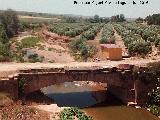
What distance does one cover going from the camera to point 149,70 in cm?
4003

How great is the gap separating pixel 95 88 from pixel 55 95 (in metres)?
6.03

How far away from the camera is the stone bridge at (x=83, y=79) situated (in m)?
35.7

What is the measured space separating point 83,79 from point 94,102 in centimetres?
428

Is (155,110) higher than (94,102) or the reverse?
higher

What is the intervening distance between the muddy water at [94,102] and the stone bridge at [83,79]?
4.78ft

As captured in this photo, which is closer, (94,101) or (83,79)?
(83,79)

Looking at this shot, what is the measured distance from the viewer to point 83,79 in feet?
126

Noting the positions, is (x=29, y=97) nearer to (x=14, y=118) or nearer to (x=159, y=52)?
(x=14, y=118)

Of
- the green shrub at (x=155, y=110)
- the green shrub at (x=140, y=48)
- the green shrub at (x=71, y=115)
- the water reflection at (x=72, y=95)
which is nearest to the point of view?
the green shrub at (x=71, y=115)

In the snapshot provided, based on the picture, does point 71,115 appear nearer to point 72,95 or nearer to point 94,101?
point 94,101

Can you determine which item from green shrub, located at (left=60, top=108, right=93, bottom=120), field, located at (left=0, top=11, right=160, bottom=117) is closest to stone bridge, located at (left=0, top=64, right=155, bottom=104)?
field, located at (left=0, top=11, right=160, bottom=117)

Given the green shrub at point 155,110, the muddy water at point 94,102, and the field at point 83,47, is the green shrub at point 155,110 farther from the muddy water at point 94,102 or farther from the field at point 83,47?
the field at point 83,47

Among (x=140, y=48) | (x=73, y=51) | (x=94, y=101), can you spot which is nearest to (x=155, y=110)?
(x=94, y=101)

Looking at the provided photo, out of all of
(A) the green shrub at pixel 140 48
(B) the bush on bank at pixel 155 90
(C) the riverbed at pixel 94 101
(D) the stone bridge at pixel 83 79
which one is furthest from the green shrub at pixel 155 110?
(A) the green shrub at pixel 140 48
